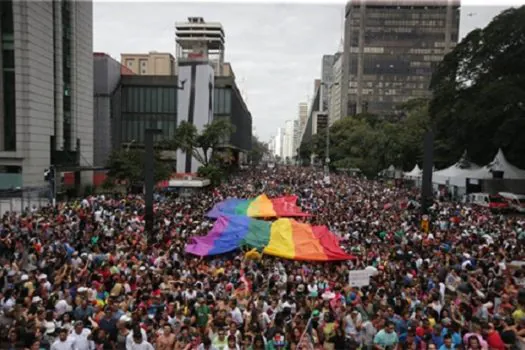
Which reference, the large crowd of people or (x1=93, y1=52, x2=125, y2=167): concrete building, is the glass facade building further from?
the large crowd of people

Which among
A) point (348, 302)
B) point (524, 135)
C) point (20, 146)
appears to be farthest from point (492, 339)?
point (20, 146)

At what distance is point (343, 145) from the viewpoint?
3000 inches

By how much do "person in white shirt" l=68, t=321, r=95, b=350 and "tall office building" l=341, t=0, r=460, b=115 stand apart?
119 meters

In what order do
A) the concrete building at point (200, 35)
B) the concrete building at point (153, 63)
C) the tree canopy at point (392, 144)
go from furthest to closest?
1. the concrete building at point (200, 35)
2. the concrete building at point (153, 63)
3. the tree canopy at point (392, 144)

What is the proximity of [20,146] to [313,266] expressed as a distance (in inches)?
1081

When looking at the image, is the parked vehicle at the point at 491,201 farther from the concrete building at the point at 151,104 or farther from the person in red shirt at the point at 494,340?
the concrete building at the point at 151,104

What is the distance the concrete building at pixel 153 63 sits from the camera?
95.8 meters

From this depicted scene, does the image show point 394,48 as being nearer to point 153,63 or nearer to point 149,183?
point 153,63

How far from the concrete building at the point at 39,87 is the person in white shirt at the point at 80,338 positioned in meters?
28.8

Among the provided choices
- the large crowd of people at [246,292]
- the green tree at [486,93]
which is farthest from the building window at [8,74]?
the green tree at [486,93]

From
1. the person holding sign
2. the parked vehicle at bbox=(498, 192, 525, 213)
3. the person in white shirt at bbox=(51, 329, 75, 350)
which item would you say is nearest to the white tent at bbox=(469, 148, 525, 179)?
the parked vehicle at bbox=(498, 192, 525, 213)

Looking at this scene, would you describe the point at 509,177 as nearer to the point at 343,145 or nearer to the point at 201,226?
the point at 201,226

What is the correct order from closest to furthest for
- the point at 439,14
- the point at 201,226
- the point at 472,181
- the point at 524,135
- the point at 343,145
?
the point at 201,226, the point at 524,135, the point at 472,181, the point at 343,145, the point at 439,14

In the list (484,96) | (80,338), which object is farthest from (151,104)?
(80,338)
